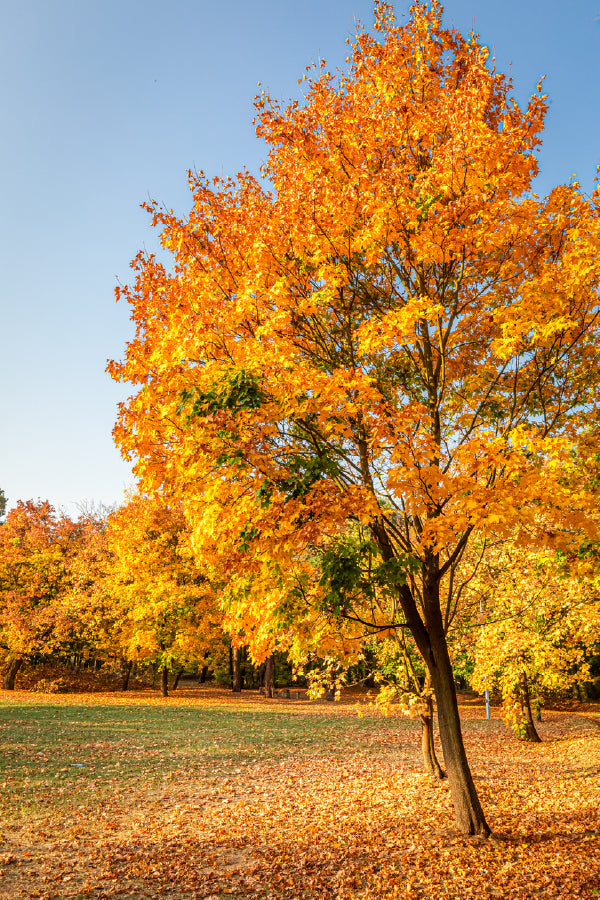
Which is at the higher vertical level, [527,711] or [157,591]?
[157,591]

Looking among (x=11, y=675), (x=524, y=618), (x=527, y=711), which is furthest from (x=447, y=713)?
(x=11, y=675)

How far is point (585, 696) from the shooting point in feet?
98.9

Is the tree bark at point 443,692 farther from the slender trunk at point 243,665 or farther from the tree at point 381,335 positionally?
the slender trunk at point 243,665

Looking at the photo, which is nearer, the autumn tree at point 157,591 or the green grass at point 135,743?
the green grass at point 135,743

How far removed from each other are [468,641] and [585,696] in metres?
22.1

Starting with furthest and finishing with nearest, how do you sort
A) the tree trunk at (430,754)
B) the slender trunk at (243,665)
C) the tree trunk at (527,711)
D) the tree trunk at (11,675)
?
the slender trunk at (243,665) → the tree trunk at (11,675) → the tree trunk at (527,711) → the tree trunk at (430,754)

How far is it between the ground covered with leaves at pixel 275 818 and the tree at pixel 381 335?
112 centimetres

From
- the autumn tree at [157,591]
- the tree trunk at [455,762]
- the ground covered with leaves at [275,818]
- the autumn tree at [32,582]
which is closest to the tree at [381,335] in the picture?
the tree trunk at [455,762]

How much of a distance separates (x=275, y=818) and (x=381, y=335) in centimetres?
759

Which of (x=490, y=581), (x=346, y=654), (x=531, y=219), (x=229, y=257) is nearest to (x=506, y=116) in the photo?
(x=531, y=219)

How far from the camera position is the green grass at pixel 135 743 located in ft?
32.8

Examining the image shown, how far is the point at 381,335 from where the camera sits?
19.4 ft

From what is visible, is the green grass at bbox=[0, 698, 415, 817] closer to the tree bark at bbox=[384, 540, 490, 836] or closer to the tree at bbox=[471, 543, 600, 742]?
the tree at bbox=[471, 543, 600, 742]

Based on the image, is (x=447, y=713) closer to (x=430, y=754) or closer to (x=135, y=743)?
(x=430, y=754)
